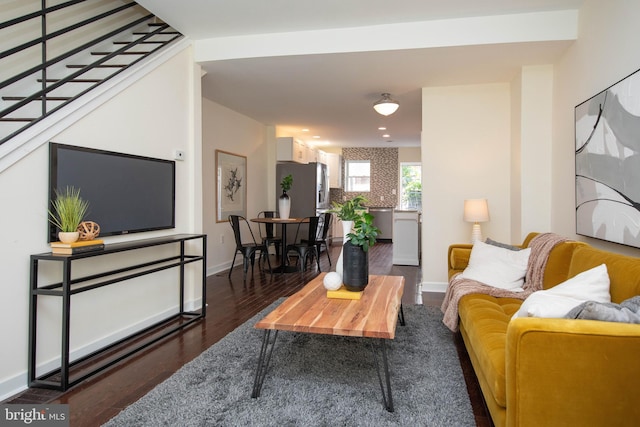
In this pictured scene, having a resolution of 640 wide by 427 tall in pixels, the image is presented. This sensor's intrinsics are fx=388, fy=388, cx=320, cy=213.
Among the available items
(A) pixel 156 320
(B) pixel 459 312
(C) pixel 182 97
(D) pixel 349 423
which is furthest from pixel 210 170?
(D) pixel 349 423

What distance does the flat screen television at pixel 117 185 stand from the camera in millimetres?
2502

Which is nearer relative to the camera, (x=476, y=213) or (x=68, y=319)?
(x=68, y=319)

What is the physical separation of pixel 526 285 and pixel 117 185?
320cm

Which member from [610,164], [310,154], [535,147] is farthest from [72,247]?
[310,154]

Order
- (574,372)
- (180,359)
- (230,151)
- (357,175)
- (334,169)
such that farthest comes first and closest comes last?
(357,175) → (334,169) → (230,151) → (180,359) → (574,372)

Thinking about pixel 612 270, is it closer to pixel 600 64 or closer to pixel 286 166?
pixel 600 64

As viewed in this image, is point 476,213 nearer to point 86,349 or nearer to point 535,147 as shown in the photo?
point 535,147

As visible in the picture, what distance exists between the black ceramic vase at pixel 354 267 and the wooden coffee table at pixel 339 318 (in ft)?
0.35

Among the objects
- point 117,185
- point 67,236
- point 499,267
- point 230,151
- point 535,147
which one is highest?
point 230,151

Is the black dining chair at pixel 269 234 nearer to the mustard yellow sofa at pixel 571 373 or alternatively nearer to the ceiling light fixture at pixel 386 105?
the ceiling light fixture at pixel 386 105

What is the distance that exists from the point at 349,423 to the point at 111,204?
7.36 feet

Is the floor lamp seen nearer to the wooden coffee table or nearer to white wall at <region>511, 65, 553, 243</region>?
white wall at <region>511, 65, 553, 243</region>

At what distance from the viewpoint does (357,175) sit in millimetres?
10812

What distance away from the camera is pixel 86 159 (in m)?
2.66
